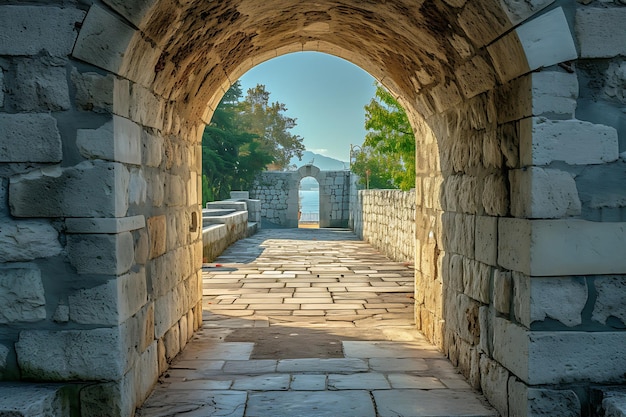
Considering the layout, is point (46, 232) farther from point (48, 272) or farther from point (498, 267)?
point (498, 267)

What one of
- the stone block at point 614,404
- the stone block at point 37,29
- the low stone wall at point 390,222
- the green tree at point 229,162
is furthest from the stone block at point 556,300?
the green tree at point 229,162

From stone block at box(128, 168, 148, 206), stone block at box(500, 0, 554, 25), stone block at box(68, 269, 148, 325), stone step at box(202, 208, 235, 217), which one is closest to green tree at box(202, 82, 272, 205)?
stone step at box(202, 208, 235, 217)

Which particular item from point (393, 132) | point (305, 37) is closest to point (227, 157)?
point (393, 132)

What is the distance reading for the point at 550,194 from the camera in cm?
265

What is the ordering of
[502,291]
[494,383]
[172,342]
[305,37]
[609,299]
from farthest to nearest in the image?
1. [305,37]
2. [172,342]
3. [494,383]
4. [502,291]
5. [609,299]

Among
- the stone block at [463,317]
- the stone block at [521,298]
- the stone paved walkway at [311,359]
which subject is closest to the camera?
the stone block at [521,298]

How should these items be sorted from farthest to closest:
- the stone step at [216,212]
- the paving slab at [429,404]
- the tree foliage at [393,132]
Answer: the stone step at [216,212] < the tree foliage at [393,132] < the paving slab at [429,404]

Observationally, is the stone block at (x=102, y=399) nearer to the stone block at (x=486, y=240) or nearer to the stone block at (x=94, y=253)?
the stone block at (x=94, y=253)

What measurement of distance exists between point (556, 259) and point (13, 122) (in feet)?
8.35

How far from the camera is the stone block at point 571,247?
2635mm

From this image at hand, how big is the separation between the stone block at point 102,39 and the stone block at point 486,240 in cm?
207

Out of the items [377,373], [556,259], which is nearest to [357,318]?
[377,373]

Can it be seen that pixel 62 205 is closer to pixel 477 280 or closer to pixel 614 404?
pixel 477 280

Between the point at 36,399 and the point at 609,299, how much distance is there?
8.45 ft
